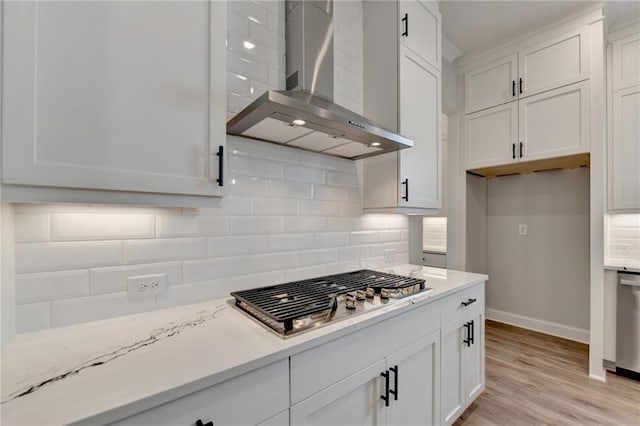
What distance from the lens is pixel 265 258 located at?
4.91 feet

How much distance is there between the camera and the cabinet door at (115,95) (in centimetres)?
72

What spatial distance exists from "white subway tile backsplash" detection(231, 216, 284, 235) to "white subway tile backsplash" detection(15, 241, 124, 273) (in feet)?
1.55

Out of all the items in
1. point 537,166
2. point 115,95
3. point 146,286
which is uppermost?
point 537,166

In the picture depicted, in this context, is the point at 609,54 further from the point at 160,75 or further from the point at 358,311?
the point at 160,75

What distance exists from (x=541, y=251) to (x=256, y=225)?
3.47m

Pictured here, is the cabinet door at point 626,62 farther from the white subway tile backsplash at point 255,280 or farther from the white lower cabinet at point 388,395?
the white subway tile backsplash at point 255,280

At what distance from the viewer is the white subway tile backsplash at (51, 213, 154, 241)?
39.0 inches

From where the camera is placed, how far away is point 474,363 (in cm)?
182

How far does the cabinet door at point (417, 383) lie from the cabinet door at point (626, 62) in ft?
9.43

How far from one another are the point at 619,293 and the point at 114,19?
3.58 m

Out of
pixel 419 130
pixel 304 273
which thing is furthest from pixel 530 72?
pixel 304 273

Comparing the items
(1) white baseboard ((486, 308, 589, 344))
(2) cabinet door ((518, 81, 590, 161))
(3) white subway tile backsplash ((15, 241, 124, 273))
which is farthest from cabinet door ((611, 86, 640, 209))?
(3) white subway tile backsplash ((15, 241, 124, 273))

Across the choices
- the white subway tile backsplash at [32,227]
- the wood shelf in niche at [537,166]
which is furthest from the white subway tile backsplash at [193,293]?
the wood shelf in niche at [537,166]

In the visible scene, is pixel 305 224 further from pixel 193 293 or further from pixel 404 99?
pixel 404 99
